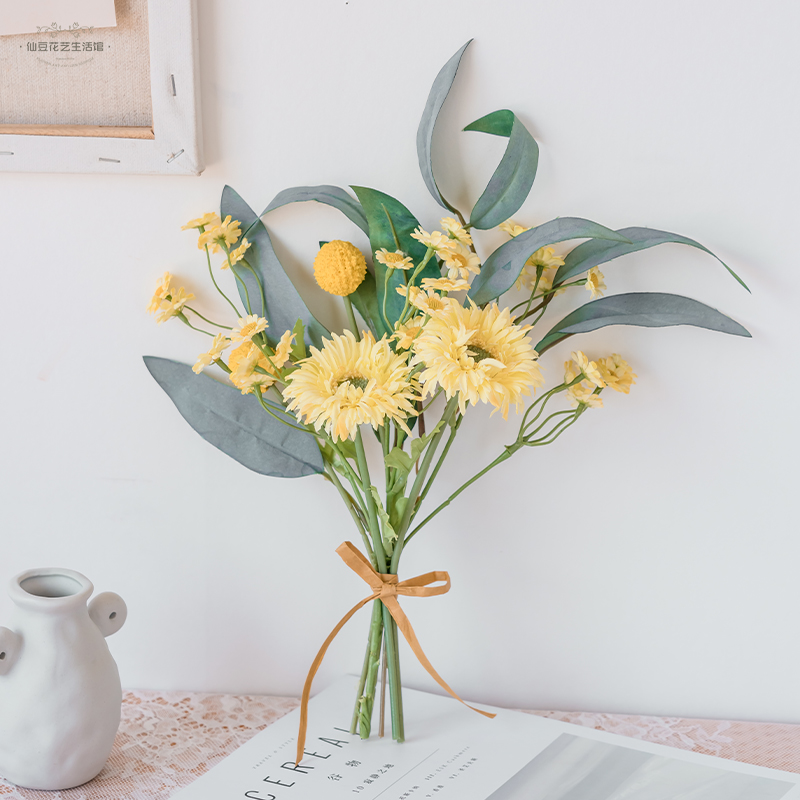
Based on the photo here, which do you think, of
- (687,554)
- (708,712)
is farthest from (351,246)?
(708,712)

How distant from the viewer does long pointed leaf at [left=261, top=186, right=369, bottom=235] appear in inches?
27.6

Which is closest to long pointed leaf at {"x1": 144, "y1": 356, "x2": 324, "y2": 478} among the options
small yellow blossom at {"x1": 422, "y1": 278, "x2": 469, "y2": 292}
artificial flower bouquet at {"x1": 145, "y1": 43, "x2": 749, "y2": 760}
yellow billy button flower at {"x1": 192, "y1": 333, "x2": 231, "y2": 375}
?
artificial flower bouquet at {"x1": 145, "y1": 43, "x2": 749, "y2": 760}

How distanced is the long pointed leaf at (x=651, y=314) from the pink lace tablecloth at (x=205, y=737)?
414 millimetres

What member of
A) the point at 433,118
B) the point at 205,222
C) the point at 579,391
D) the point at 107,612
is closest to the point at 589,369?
the point at 579,391

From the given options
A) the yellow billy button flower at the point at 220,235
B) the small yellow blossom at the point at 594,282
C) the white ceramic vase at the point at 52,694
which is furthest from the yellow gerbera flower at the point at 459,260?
the white ceramic vase at the point at 52,694

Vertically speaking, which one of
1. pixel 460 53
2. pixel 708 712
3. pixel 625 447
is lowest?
pixel 708 712

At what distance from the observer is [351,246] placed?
71cm

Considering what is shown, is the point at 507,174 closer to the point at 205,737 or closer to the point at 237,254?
the point at 237,254

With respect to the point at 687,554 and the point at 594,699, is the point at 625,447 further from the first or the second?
the point at 594,699

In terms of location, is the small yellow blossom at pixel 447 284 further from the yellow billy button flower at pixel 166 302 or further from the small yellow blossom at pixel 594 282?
the yellow billy button flower at pixel 166 302

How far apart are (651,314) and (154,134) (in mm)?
493

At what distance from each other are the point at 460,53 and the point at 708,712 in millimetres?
720

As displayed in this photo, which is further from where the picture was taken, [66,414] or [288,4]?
[66,414]

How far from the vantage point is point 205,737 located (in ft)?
2.52
